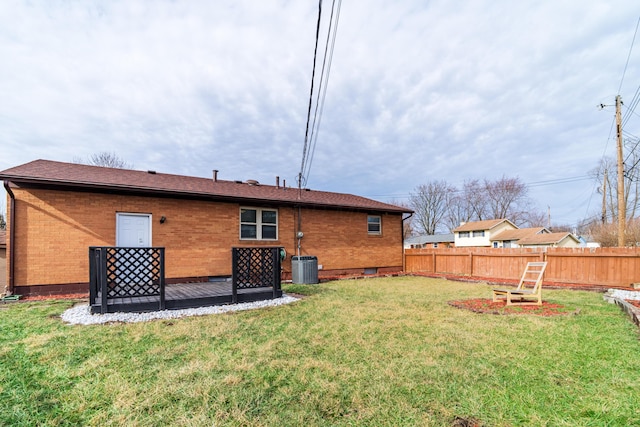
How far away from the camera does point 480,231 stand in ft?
131

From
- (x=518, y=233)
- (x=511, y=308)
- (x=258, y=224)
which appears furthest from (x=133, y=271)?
(x=518, y=233)

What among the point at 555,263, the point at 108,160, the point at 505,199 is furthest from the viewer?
the point at 505,199

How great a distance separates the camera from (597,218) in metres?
35.1

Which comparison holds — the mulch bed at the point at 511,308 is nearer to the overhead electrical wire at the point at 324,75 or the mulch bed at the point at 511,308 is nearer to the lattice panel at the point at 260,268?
the lattice panel at the point at 260,268

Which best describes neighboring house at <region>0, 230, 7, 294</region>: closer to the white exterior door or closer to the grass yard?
the white exterior door

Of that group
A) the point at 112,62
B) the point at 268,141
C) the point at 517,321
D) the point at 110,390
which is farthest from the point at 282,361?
the point at 268,141

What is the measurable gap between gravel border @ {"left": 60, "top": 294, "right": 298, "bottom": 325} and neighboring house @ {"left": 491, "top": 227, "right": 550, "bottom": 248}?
3931 centimetres

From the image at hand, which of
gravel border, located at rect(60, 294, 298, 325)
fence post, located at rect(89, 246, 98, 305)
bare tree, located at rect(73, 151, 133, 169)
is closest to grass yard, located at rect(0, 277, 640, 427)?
gravel border, located at rect(60, 294, 298, 325)

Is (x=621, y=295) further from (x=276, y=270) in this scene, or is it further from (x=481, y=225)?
(x=481, y=225)

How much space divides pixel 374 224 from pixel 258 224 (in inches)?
230

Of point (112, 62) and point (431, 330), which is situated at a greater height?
point (112, 62)

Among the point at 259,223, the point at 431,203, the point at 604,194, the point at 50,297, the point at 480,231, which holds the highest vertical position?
the point at 431,203

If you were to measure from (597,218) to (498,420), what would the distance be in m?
45.4

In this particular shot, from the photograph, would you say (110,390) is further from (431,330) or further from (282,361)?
(431,330)
